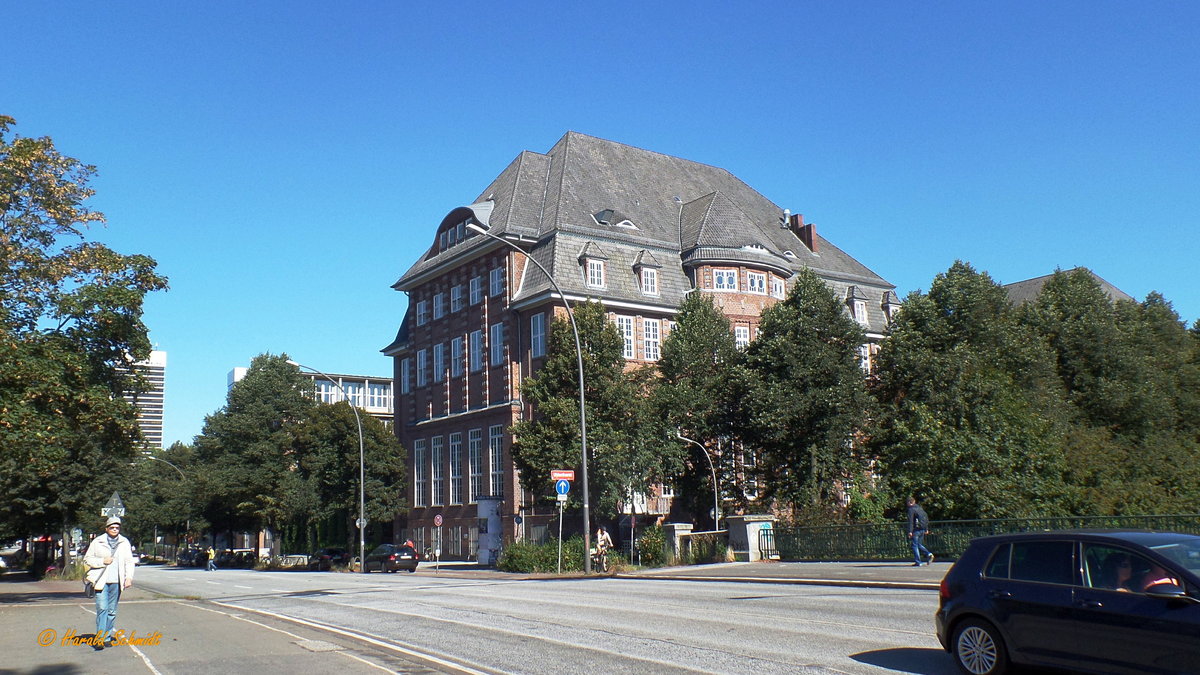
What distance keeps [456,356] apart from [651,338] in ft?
39.1

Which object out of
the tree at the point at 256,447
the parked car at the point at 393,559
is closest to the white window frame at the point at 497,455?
the parked car at the point at 393,559

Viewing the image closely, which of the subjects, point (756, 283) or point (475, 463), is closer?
point (756, 283)

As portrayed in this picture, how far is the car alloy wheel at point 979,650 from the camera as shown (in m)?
8.53

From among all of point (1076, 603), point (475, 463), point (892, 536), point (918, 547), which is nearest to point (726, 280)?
point (475, 463)

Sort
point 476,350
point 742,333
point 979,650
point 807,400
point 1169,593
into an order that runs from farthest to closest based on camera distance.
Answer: point 476,350 < point 742,333 < point 807,400 < point 979,650 < point 1169,593

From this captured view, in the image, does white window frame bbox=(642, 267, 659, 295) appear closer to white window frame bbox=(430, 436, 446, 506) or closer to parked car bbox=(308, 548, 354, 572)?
white window frame bbox=(430, 436, 446, 506)

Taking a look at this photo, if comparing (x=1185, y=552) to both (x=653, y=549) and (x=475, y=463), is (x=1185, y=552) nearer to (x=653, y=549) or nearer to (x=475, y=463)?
(x=653, y=549)

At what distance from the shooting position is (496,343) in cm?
5344

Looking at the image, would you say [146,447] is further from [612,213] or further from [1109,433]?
[1109,433]

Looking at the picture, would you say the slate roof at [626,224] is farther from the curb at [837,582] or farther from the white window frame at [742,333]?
the curb at [837,582]

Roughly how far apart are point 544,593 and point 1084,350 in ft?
128

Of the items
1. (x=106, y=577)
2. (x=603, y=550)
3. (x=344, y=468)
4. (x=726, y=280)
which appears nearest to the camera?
(x=106, y=577)

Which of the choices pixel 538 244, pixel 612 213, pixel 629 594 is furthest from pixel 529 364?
pixel 629 594

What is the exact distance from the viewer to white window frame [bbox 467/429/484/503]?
175 feet
